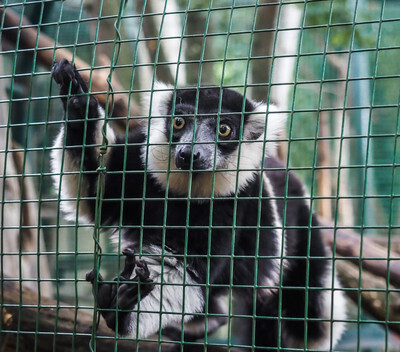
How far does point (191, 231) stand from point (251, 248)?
0.61m

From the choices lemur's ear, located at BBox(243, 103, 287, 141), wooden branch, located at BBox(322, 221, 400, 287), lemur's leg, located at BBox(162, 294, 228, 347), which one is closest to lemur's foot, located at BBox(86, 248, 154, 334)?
lemur's leg, located at BBox(162, 294, 228, 347)

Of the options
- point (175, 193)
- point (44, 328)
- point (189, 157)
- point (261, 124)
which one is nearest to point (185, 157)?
point (189, 157)

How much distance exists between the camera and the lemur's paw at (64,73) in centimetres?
367

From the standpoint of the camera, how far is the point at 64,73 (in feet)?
12.1

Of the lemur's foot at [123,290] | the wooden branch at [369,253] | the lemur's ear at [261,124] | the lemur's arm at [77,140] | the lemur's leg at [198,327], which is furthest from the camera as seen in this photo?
the wooden branch at [369,253]


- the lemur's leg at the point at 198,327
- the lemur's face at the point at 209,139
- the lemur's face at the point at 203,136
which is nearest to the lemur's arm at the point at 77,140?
the lemur's face at the point at 209,139

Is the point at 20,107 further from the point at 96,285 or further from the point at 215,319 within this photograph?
the point at 96,285

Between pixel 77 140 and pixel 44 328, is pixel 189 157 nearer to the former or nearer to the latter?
pixel 77 140

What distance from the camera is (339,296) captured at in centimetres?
575

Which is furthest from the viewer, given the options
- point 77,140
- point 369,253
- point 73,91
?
point 369,253

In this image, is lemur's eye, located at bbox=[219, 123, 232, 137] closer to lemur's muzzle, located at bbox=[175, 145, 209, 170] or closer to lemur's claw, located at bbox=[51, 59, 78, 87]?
lemur's muzzle, located at bbox=[175, 145, 209, 170]

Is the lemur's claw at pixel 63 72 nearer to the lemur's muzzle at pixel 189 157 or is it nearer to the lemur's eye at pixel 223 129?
the lemur's muzzle at pixel 189 157

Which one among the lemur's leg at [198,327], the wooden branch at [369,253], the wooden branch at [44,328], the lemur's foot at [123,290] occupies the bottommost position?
the lemur's leg at [198,327]

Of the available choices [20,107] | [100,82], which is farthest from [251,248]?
[20,107]
